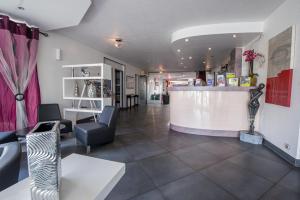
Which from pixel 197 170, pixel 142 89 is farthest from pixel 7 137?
pixel 142 89

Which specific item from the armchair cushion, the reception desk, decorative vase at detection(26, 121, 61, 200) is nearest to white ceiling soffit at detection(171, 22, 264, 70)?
the reception desk

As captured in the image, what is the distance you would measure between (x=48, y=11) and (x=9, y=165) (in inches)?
111

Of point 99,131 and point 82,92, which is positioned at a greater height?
point 82,92

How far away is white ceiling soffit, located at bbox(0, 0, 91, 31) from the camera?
2539mm

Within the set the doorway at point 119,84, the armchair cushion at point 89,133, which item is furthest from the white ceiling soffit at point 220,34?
the doorway at point 119,84

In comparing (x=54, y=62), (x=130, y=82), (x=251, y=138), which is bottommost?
(x=251, y=138)

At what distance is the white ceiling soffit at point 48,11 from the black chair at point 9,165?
237cm

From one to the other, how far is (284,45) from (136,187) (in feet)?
11.2

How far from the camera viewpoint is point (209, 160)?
255cm

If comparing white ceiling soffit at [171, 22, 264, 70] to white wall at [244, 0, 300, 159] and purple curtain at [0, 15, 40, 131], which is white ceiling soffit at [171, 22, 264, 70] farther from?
purple curtain at [0, 15, 40, 131]

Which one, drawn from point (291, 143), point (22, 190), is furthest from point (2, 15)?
point (291, 143)

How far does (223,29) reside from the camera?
362cm

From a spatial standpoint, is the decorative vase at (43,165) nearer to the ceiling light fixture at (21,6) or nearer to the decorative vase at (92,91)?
the ceiling light fixture at (21,6)

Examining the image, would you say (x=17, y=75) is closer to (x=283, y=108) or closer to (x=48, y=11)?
(x=48, y=11)
